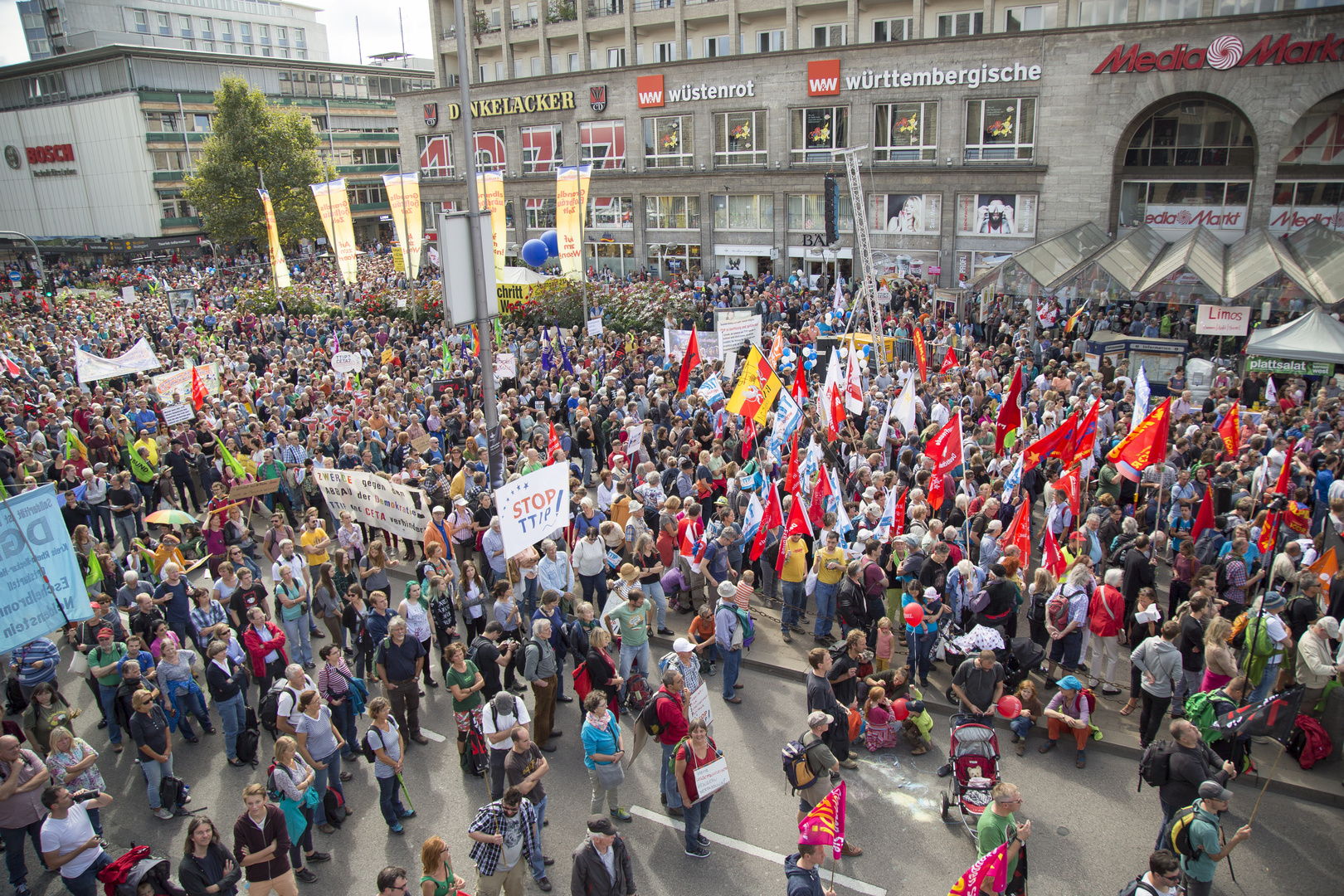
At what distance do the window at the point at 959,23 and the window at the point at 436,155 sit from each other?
2825cm

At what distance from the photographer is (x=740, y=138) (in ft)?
132

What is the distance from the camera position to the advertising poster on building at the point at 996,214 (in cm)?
3388

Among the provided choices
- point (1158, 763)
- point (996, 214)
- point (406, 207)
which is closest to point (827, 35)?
point (996, 214)

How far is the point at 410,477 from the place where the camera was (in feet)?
43.5

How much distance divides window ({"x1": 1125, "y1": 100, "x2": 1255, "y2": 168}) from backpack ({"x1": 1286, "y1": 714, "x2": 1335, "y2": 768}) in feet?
95.0

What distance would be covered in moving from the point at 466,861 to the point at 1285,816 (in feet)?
Result: 23.8

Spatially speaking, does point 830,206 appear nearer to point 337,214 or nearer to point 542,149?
point 337,214

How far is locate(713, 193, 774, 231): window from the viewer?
4012 centimetres

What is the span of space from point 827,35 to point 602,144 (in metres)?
12.1

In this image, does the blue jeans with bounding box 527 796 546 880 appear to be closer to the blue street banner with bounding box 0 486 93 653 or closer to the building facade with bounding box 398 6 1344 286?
the blue street banner with bounding box 0 486 93 653

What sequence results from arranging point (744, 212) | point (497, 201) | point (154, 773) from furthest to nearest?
point (744, 212)
point (497, 201)
point (154, 773)

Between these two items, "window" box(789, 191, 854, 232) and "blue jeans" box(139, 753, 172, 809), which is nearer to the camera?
"blue jeans" box(139, 753, 172, 809)

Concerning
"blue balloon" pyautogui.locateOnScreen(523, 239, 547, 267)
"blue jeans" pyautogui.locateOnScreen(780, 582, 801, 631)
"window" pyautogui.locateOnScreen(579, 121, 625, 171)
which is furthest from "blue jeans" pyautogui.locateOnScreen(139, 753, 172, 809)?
"window" pyautogui.locateOnScreen(579, 121, 625, 171)

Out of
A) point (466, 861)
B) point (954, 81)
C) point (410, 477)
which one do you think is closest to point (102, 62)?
point (954, 81)
